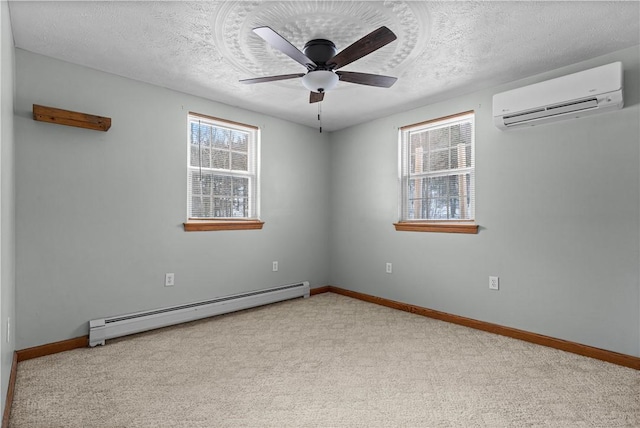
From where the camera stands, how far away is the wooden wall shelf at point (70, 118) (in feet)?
8.32

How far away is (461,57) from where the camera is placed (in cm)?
265

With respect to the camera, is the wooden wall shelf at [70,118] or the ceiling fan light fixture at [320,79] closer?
the ceiling fan light fixture at [320,79]

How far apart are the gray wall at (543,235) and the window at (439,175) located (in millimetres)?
101

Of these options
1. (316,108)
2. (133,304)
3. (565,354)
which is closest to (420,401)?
(565,354)

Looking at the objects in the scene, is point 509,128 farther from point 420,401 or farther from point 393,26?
point 420,401

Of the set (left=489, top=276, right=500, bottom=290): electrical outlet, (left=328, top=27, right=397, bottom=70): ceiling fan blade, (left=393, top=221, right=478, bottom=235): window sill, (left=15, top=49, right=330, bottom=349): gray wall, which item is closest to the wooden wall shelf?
(left=15, top=49, right=330, bottom=349): gray wall

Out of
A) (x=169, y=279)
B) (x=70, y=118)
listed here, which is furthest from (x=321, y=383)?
(x=70, y=118)

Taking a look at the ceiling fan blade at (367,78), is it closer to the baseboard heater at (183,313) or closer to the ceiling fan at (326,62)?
the ceiling fan at (326,62)

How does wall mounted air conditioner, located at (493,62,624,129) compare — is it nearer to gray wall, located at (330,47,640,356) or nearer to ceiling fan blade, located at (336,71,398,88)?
gray wall, located at (330,47,640,356)

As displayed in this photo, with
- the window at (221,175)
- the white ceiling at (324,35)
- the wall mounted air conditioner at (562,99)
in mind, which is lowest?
the window at (221,175)

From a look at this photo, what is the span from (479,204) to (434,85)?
4.00 feet

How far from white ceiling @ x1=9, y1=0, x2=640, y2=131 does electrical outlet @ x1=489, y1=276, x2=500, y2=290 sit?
1806 millimetres

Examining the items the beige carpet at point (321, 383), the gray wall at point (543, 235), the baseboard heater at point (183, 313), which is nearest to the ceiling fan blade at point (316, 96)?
the gray wall at point (543, 235)

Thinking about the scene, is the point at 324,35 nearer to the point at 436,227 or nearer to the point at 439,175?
the point at 439,175
